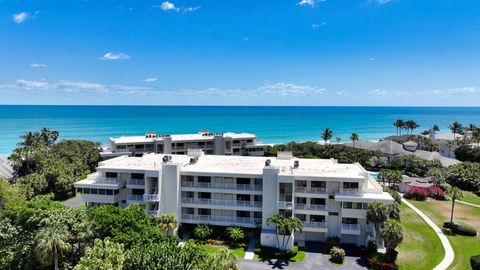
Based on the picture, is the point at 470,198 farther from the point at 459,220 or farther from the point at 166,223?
the point at 166,223

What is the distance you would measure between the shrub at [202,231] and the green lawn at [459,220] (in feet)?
91.0

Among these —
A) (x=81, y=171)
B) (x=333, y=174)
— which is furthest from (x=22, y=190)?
(x=333, y=174)

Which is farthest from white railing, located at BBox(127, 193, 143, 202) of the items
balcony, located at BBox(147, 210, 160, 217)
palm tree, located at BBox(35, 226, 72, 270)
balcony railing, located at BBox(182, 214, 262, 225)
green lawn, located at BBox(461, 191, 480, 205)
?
green lawn, located at BBox(461, 191, 480, 205)

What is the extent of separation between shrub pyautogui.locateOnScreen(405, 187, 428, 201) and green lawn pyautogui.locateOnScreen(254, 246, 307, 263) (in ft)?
109

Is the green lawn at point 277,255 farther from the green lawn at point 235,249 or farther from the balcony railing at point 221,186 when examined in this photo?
the balcony railing at point 221,186

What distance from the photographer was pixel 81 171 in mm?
67688

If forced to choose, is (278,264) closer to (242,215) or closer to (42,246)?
(242,215)

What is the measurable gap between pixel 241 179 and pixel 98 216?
17746 mm

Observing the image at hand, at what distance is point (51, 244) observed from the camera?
93.6 ft

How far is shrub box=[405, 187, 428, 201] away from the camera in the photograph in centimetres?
6059

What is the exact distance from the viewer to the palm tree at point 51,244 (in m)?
28.5

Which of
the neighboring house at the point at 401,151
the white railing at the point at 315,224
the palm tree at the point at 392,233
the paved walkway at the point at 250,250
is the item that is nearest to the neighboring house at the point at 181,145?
the neighboring house at the point at 401,151

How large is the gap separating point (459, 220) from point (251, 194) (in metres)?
33.3

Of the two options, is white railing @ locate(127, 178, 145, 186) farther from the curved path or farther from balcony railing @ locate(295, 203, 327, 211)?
the curved path
